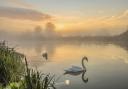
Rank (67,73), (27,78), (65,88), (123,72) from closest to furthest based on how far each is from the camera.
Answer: (27,78), (65,88), (67,73), (123,72)

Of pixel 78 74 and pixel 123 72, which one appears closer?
pixel 78 74

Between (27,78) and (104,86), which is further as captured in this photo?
(104,86)

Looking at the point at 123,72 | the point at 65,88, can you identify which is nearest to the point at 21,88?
the point at 65,88

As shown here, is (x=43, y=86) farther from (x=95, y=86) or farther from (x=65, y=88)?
(x=95, y=86)

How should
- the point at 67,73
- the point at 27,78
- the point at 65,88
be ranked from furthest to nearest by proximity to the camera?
the point at 67,73 → the point at 65,88 → the point at 27,78

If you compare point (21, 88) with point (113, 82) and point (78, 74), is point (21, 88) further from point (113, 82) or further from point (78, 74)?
point (78, 74)

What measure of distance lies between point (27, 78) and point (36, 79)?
117 millimetres

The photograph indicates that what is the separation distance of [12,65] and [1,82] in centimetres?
27

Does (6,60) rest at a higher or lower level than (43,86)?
higher

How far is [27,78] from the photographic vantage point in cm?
401

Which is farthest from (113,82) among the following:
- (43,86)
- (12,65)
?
(43,86)

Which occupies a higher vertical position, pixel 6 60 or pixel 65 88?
pixel 6 60

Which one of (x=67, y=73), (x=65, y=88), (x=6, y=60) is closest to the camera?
(x=6, y=60)

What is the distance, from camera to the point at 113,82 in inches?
362
